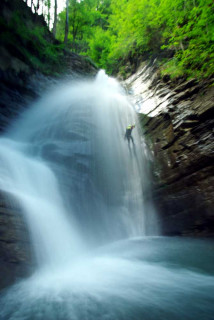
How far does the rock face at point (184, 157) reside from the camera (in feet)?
20.0

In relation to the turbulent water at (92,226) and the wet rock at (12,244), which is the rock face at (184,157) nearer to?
the turbulent water at (92,226)

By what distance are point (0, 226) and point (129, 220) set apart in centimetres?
529

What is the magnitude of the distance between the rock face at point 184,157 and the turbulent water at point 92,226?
0.73m

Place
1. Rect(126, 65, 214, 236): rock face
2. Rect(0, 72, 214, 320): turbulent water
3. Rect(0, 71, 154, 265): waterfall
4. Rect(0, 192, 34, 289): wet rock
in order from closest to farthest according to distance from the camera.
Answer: Rect(0, 72, 214, 320): turbulent water, Rect(0, 192, 34, 289): wet rock, Rect(0, 71, 154, 265): waterfall, Rect(126, 65, 214, 236): rock face

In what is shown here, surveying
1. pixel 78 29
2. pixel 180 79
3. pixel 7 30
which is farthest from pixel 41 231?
pixel 78 29

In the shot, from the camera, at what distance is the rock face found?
6.09 metres

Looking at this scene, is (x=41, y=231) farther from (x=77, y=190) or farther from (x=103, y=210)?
(x=103, y=210)

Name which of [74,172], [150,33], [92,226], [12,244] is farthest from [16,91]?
[150,33]

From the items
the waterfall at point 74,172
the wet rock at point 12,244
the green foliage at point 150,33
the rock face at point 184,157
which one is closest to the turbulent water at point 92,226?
the waterfall at point 74,172

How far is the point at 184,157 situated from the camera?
671 cm

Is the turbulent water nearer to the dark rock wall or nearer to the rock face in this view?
the dark rock wall

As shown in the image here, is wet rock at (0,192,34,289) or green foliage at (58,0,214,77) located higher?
green foliage at (58,0,214,77)

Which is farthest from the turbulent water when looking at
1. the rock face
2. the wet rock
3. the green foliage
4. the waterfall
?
the green foliage

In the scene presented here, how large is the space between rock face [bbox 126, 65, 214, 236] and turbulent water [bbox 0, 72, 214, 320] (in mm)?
731
